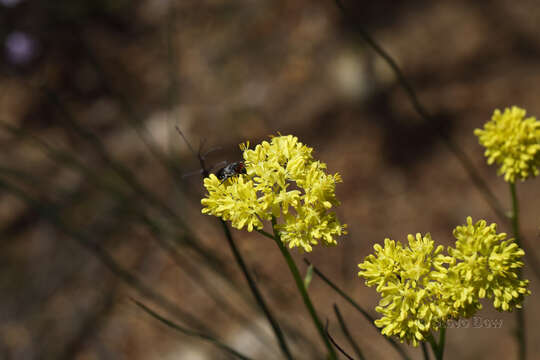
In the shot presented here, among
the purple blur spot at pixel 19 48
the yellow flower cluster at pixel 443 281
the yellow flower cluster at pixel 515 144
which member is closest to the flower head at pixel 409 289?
the yellow flower cluster at pixel 443 281

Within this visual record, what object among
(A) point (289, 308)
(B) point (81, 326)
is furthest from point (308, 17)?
(B) point (81, 326)

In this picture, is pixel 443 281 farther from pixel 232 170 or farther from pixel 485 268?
pixel 232 170

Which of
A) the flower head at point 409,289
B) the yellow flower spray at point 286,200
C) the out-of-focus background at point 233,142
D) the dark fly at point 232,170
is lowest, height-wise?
the flower head at point 409,289

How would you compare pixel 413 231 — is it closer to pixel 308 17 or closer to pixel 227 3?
pixel 308 17

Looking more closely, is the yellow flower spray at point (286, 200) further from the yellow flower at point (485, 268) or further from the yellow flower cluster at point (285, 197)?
the yellow flower at point (485, 268)

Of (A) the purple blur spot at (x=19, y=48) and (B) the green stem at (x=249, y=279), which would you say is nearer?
(B) the green stem at (x=249, y=279)

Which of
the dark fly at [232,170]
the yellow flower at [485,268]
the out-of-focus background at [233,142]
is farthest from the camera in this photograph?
the out-of-focus background at [233,142]

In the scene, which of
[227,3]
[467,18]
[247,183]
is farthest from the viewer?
[227,3]

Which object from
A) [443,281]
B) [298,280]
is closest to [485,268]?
[443,281]
